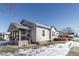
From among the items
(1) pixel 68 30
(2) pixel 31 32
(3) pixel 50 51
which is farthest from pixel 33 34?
(1) pixel 68 30

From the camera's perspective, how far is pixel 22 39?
12.5 feet

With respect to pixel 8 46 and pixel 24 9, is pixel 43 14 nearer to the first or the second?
pixel 24 9

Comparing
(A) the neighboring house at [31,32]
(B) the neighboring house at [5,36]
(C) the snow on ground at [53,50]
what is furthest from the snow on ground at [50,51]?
(B) the neighboring house at [5,36]

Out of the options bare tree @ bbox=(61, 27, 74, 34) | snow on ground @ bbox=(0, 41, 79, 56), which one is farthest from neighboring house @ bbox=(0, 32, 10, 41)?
bare tree @ bbox=(61, 27, 74, 34)

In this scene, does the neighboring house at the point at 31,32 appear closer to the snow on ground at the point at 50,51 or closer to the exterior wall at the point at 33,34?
the exterior wall at the point at 33,34

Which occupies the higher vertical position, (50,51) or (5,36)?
(5,36)

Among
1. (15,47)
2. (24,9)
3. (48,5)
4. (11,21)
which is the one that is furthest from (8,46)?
(48,5)

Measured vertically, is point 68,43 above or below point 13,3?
below

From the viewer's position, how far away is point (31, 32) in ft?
12.5

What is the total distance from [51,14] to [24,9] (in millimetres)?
416

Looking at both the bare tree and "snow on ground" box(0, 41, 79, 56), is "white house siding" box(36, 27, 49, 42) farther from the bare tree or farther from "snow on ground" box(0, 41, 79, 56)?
the bare tree

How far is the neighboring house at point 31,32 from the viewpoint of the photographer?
12.4 feet

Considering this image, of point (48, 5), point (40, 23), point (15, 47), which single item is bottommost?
point (15, 47)

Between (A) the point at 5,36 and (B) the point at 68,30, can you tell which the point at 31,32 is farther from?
(B) the point at 68,30
